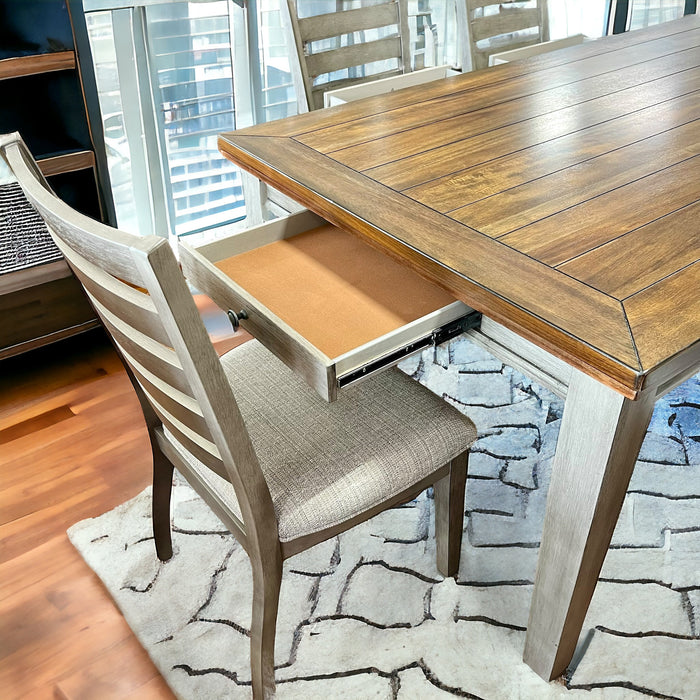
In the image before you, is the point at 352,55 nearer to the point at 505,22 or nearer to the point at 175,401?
the point at 505,22

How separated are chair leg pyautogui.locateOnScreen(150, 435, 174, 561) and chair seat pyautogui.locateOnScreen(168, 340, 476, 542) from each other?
113 millimetres

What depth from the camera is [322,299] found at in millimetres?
1210

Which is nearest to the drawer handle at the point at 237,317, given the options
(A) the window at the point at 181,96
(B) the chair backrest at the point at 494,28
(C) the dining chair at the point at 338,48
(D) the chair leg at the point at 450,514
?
(D) the chair leg at the point at 450,514

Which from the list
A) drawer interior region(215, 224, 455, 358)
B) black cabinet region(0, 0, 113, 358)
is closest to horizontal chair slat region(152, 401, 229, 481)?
drawer interior region(215, 224, 455, 358)

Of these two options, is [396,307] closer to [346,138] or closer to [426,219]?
[426,219]

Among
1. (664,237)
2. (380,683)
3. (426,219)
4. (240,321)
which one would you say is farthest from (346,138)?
(380,683)

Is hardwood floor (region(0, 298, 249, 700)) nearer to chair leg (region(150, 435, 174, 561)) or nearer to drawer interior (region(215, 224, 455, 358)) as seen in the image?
chair leg (region(150, 435, 174, 561))

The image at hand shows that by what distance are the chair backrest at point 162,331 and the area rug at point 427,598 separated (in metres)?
0.36

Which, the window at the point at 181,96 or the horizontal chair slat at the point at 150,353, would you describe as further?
the window at the point at 181,96

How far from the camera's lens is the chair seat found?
1102 millimetres

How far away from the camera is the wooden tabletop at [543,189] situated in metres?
0.94

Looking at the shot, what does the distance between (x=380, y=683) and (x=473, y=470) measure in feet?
1.90

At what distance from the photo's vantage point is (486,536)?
1539mm

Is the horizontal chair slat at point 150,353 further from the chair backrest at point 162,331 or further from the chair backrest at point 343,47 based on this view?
the chair backrest at point 343,47
